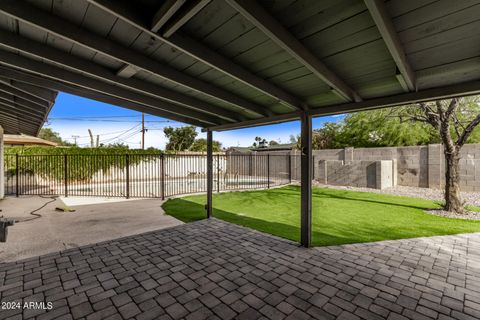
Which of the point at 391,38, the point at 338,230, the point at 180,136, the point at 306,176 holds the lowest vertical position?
the point at 338,230

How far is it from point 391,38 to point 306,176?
229 cm

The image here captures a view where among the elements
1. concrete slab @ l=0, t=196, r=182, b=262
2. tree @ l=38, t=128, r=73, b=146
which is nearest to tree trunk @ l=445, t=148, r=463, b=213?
concrete slab @ l=0, t=196, r=182, b=262

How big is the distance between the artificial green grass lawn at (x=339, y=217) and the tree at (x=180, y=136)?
20391 mm

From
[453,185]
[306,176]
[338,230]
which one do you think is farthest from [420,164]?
[306,176]

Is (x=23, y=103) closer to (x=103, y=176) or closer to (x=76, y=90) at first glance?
(x=76, y=90)

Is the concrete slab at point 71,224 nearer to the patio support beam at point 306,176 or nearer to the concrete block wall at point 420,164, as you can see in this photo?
the patio support beam at point 306,176

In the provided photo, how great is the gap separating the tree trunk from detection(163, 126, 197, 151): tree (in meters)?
24.7

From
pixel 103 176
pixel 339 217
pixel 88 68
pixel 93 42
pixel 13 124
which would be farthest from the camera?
pixel 103 176

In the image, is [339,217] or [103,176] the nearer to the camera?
[339,217]

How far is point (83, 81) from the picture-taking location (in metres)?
2.95

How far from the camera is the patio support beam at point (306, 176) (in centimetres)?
356

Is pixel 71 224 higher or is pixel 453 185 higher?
pixel 453 185

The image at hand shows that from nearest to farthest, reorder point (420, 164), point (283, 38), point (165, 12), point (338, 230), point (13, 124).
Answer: point (165, 12)
point (283, 38)
point (338, 230)
point (13, 124)
point (420, 164)

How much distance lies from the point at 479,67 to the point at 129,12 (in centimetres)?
308
